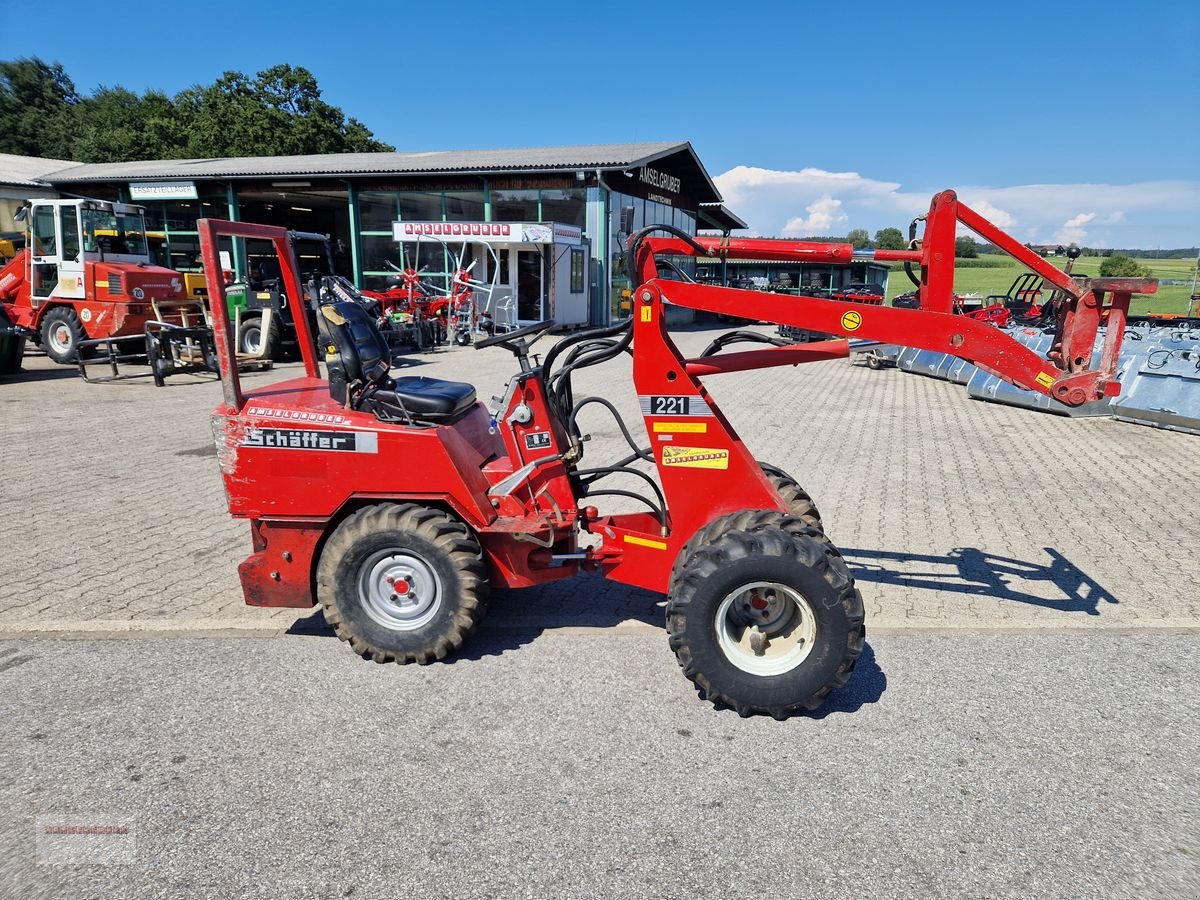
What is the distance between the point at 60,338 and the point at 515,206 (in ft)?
41.3

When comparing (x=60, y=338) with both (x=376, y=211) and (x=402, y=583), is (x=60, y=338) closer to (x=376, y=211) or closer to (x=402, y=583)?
(x=376, y=211)

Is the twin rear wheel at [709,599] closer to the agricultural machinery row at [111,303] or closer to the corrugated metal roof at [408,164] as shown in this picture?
the agricultural machinery row at [111,303]

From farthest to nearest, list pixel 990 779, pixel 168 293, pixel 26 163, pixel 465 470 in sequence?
pixel 26 163 → pixel 168 293 → pixel 465 470 → pixel 990 779

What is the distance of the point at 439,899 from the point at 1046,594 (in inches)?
165

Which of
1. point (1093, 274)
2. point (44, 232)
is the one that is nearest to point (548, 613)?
point (44, 232)

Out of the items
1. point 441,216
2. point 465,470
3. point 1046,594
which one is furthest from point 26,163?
point 1046,594

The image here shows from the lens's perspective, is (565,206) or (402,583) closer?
(402,583)

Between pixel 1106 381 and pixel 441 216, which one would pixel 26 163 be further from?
pixel 1106 381

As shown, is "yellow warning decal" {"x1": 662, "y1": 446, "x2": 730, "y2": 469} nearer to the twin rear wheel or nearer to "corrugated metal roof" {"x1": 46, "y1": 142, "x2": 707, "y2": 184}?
the twin rear wheel

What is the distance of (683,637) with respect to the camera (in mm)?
3291

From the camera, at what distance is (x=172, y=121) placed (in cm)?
4256

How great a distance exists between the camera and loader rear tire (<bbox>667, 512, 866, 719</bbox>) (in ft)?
10.5

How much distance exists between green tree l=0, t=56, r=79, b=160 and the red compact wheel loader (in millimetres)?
57502

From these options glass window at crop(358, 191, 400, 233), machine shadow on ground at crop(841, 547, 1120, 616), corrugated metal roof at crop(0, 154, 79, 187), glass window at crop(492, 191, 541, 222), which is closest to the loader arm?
machine shadow on ground at crop(841, 547, 1120, 616)
